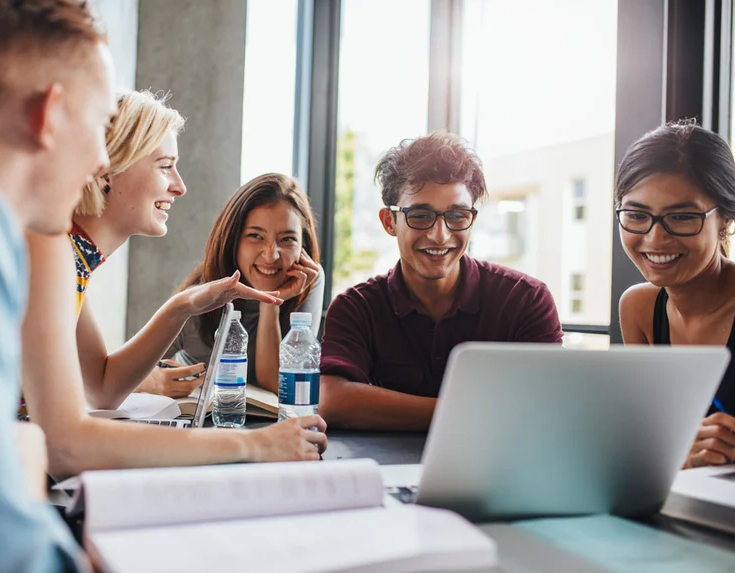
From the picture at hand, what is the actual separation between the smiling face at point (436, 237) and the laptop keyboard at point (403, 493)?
97 cm

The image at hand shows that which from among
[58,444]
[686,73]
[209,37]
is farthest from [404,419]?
[209,37]

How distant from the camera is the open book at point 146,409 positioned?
127 centimetres

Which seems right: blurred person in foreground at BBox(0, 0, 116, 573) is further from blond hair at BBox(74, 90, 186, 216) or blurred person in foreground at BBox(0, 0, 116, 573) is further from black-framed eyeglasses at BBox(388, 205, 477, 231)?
black-framed eyeglasses at BBox(388, 205, 477, 231)

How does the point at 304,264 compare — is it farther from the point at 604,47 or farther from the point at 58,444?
the point at 58,444

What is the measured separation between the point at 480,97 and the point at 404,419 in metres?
2.08

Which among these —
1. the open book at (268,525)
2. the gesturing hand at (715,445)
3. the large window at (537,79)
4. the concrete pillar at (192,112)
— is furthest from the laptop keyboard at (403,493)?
the concrete pillar at (192,112)

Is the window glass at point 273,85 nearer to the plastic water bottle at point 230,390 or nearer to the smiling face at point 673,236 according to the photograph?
the plastic water bottle at point 230,390

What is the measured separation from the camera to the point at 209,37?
345 centimetres

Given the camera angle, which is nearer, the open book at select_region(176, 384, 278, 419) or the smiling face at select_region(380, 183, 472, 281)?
the open book at select_region(176, 384, 278, 419)

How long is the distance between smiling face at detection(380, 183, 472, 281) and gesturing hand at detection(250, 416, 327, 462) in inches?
30.3

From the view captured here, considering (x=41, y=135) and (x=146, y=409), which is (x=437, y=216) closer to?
(x=146, y=409)

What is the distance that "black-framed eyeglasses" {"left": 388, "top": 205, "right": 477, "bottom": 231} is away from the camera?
168 centimetres

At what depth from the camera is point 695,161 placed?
4.71 ft

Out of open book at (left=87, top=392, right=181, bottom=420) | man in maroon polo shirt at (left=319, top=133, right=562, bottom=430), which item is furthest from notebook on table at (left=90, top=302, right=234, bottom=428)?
man in maroon polo shirt at (left=319, top=133, right=562, bottom=430)
